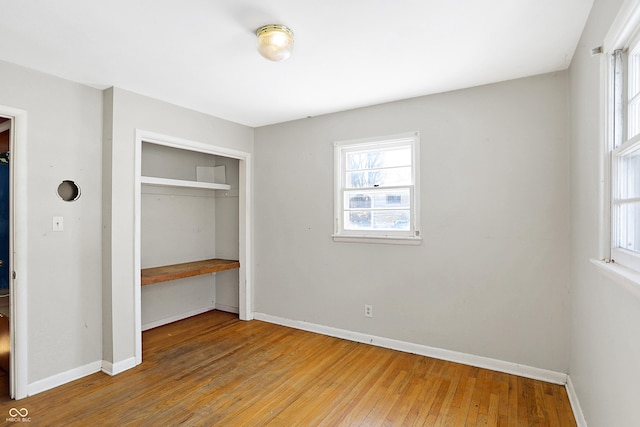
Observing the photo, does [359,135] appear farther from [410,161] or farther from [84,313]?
[84,313]

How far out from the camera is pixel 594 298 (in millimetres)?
1798

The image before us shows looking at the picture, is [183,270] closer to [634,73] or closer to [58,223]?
[58,223]

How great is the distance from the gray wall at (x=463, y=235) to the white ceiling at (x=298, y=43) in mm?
314

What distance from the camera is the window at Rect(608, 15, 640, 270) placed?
139cm

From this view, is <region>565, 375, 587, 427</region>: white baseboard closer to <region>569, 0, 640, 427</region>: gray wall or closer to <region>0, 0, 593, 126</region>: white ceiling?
<region>569, 0, 640, 427</region>: gray wall

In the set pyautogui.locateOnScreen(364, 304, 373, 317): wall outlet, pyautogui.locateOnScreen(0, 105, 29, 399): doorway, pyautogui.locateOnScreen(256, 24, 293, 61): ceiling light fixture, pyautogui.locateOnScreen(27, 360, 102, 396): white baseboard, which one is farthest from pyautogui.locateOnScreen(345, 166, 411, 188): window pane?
pyautogui.locateOnScreen(27, 360, 102, 396): white baseboard

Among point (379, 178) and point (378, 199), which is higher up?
point (379, 178)

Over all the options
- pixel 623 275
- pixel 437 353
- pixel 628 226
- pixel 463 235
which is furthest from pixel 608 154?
pixel 437 353

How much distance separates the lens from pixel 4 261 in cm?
314

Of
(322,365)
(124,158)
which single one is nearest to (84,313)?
(124,158)

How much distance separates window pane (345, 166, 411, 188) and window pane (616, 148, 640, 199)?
5.95 ft

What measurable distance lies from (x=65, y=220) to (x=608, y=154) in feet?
11.9

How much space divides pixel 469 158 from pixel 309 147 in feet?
5.66

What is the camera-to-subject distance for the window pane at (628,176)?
139cm
